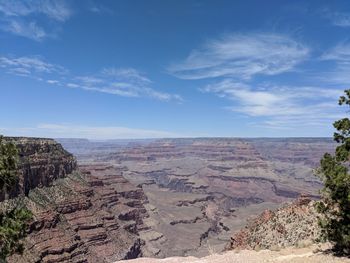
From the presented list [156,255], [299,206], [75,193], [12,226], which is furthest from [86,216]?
[12,226]

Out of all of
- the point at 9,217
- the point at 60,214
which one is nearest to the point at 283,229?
the point at 9,217

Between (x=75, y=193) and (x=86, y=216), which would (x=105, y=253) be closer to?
(x=86, y=216)

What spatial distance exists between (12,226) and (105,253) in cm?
8716

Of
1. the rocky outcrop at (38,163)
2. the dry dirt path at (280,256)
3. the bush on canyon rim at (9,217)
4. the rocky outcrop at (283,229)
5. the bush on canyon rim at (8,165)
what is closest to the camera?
the bush on canyon rim at (9,217)

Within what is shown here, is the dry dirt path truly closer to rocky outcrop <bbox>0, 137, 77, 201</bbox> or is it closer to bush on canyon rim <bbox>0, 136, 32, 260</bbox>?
bush on canyon rim <bbox>0, 136, 32, 260</bbox>

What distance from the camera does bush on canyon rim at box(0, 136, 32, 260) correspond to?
29.4 meters

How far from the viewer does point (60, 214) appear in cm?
10500

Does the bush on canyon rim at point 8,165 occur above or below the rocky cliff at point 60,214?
above

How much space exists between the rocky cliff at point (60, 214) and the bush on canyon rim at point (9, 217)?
4591 cm

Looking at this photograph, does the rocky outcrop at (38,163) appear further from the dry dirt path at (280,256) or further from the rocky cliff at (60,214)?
the dry dirt path at (280,256)

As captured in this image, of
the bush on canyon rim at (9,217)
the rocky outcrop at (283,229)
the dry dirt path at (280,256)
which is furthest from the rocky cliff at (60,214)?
the dry dirt path at (280,256)

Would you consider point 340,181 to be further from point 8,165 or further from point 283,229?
point 8,165

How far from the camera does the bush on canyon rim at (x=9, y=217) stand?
2939 centimetres

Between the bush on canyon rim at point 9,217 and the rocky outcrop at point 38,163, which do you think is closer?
the bush on canyon rim at point 9,217
